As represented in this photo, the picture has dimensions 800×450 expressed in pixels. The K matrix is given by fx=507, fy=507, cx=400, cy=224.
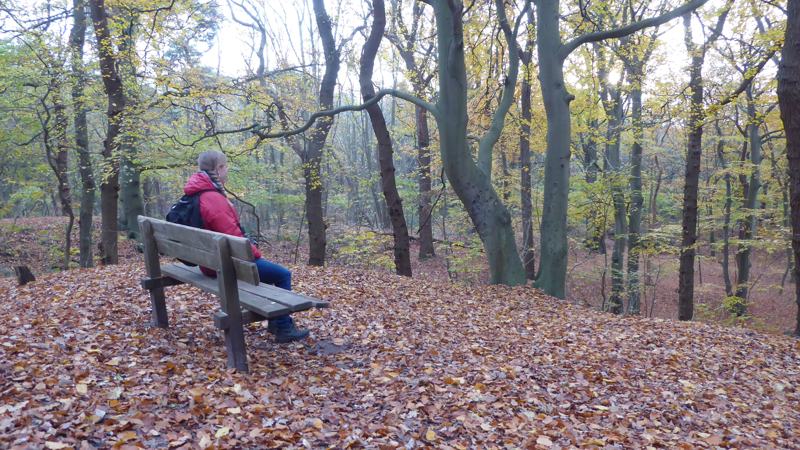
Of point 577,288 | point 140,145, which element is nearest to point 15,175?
point 140,145

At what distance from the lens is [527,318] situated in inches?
292

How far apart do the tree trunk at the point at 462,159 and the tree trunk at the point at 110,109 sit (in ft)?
18.6

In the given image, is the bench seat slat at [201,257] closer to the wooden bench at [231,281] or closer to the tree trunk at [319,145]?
the wooden bench at [231,281]

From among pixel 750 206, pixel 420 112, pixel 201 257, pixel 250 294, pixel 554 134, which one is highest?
pixel 420 112

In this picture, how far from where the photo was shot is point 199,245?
13.4 ft

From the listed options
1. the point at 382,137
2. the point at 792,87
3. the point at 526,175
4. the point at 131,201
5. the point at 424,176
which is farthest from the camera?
the point at 424,176

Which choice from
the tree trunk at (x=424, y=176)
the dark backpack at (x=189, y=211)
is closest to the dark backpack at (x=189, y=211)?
the dark backpack at (x=189, y=211)

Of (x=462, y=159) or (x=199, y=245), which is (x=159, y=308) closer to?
(x=199, y=245)

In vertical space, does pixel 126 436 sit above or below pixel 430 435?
above

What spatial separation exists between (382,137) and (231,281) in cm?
680

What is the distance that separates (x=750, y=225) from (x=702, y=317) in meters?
3.42

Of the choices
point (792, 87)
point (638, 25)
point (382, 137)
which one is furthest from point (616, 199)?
point (792, 87)

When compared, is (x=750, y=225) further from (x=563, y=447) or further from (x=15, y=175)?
(x=15, y=175)

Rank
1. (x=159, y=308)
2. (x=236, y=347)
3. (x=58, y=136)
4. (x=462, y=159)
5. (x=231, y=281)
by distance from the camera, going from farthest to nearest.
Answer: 1. (x=58, y=136)
2. (x=462, y=159)
3. (x=159, y=308)
4. (x=236, y=347)
5. (x=231, y=281)
